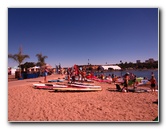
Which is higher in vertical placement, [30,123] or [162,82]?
[162,82]

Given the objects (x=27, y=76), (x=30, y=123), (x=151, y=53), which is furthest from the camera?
(x=27, y=76)

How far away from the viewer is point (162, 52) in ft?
13.3

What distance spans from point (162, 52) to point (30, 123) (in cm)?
327

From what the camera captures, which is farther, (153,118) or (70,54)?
(70,54)

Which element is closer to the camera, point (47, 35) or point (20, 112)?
point (20, 112)

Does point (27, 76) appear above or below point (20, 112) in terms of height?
above

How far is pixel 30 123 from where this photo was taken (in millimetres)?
3828

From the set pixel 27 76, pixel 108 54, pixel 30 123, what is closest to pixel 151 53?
pixel 108 54

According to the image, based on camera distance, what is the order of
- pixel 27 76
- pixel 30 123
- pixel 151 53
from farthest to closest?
pixel 27 76 < pixel 151 53 < pixel 30 123

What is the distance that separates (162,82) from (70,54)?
7.18ft
